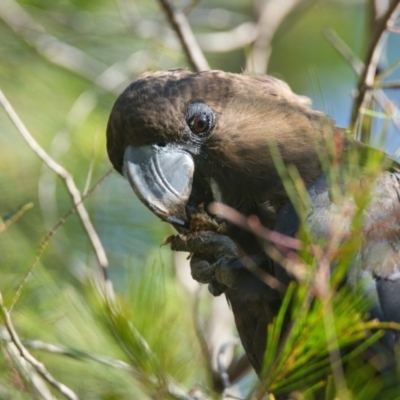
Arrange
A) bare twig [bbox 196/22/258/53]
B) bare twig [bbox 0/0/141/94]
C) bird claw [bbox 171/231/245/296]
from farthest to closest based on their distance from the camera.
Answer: bare twig [bbox 196/22/258/53]
bare twig [bbox 0/0/141/94]
bird claw [bbox 171/231/245/296]

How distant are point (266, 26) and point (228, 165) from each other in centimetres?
192

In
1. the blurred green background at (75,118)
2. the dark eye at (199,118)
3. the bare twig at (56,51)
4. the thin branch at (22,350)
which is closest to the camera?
the thin branch at (22,350)

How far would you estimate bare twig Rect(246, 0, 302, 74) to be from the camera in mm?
4418

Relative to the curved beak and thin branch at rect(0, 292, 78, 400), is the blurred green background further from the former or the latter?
thin branch at rect(0, 292, 78, 400)

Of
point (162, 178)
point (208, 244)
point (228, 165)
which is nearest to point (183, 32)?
point (228, 165)

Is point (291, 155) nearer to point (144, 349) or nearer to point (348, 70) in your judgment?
point (144, 349)

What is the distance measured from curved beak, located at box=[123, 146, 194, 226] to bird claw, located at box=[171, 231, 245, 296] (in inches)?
3.2

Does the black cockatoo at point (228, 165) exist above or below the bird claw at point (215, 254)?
above

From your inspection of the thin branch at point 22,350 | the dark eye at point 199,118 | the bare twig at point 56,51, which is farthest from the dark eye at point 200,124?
the bare twig at point 56,51

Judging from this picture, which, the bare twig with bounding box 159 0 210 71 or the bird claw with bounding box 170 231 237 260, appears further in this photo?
the bare twig with bounding box 159 0 210 71

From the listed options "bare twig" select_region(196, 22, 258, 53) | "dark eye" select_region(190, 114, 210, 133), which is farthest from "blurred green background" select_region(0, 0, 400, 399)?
"dark eye" select_region(190, 114, 210, 133)

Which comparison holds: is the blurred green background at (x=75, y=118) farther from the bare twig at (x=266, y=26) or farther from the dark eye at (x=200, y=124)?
the dark eye at (x=200, y=124)

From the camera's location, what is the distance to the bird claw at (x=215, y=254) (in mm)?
2732

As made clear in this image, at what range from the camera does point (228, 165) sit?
115 inches
